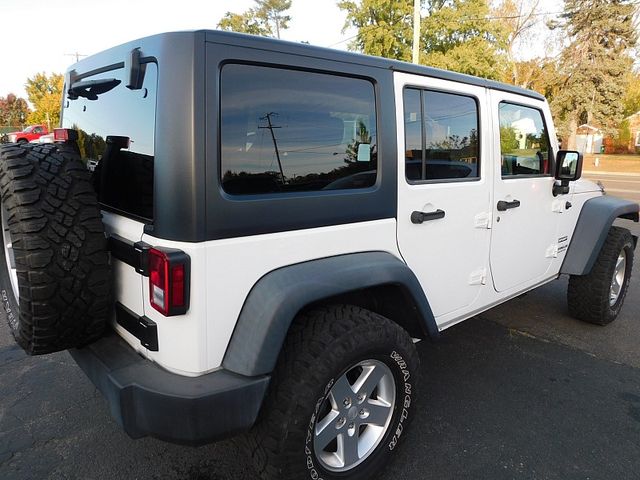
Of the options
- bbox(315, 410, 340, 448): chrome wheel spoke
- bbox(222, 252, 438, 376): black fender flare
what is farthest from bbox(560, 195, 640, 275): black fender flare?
bbox(315, 410, 340, 448): chrome wheel spoke

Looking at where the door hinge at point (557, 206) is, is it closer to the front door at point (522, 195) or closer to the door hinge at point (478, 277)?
the front door at point (522, 195)

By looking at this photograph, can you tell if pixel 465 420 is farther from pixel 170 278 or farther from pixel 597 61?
pixel 597 61

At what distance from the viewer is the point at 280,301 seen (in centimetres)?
179

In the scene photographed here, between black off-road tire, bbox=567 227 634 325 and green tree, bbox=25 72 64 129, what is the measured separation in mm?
42396

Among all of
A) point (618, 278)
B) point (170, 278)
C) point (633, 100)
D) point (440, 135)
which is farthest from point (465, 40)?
point (633, 100)

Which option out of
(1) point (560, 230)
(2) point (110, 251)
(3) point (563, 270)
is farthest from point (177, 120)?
(3) point (563, 270)

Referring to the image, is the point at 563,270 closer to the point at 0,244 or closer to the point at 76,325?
the point at 76,325

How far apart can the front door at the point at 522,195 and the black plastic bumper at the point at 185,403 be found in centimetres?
198

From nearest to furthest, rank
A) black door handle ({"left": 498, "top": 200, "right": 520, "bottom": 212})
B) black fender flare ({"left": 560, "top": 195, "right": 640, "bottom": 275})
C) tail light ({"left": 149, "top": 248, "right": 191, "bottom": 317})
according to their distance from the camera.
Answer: tail light ({"left": 149, "top": 248, "right": 191, "bottom": 317}) < black door handle ({"left": 498, "top": 200, "right": 520, "bottom": 212}) < black fender flare ({"left": 560, "top": 195, "right": 640, "bottom": 275})

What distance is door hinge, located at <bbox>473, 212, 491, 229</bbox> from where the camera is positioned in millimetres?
2834

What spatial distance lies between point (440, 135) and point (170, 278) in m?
1.73

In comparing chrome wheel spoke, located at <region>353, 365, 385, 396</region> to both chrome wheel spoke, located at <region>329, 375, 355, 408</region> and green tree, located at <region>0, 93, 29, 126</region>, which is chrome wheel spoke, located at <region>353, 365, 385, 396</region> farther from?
green tree, located at <region>0, 93, 29, 126</region>

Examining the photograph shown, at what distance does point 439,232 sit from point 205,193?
4.64 ft

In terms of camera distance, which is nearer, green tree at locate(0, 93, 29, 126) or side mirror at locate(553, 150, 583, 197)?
side mirror at locate(553, 150, 583, 197)
